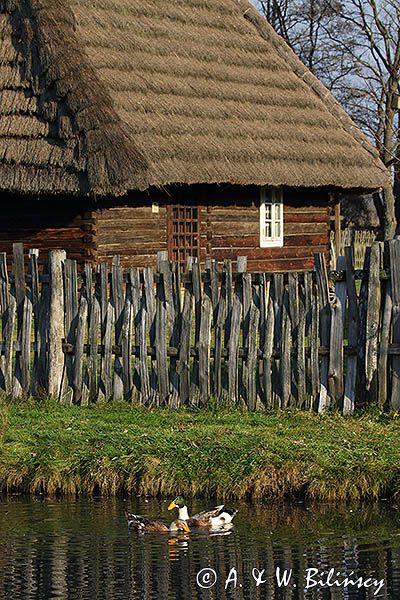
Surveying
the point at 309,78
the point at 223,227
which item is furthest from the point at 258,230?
the point at 309,78

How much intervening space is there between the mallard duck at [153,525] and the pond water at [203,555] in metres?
0.06

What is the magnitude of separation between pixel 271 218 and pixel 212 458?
15.3m

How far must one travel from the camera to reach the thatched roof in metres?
20.4

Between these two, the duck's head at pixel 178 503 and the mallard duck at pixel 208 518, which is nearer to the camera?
the mallard duck at pixel 208 518

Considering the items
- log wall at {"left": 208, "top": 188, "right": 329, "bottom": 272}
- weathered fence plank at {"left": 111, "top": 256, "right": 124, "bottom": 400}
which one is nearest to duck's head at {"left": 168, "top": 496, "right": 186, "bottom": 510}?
weathered fence plank at {"left": 111, "top": 256, "right": 124, "bottom": 400}

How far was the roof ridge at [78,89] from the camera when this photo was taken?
1992 cm

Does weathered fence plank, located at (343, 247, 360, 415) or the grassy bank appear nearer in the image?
the grassy bank

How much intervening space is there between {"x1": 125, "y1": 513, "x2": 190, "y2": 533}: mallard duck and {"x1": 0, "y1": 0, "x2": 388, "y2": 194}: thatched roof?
445 inches

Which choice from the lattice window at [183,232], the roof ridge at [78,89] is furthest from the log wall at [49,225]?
the lattice window at [183,232]

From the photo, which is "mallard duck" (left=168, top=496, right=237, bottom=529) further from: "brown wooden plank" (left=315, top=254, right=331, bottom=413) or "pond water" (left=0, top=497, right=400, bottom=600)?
"brown wooden plank" (left=315, top=254, right=331, bottom=413)

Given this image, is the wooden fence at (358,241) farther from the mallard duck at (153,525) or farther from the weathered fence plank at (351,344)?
the mallard duck at (153,525)

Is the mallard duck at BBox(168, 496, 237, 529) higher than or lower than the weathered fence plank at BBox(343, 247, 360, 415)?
lower

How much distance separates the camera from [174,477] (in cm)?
1041

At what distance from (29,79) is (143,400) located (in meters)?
9.76
